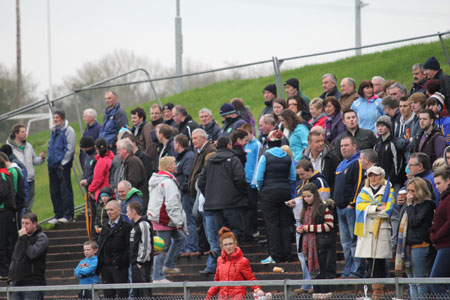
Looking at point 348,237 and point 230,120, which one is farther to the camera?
point 230,120

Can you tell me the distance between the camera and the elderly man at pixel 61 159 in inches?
683

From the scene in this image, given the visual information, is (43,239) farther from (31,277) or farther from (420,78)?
(420,78)

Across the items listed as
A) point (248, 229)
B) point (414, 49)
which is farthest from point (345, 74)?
point (248, 229)

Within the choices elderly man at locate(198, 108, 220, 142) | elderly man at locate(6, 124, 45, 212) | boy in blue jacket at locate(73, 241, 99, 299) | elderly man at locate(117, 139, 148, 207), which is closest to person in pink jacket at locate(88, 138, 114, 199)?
elderly man at locate(117, 139, 148, 207)

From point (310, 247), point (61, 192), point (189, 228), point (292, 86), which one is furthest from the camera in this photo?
point (61, 192)

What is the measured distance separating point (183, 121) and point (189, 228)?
2.51 meters

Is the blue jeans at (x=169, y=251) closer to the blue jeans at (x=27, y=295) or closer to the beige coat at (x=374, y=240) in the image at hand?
the blue jeans at (x=27, y=295)

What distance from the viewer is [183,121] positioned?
631 inches

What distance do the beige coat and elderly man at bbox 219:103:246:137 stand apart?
4.59 metres

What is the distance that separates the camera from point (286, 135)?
14.2 m

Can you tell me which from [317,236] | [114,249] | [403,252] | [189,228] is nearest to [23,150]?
[189,228]

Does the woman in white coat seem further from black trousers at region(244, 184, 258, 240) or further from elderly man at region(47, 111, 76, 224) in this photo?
elderly man at region(47, 111, 76, 224)

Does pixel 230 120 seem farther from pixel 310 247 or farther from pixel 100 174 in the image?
pixel 310 247

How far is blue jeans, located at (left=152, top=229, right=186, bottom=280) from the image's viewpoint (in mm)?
12719
